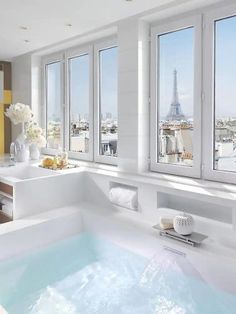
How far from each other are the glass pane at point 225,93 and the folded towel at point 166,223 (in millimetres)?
617

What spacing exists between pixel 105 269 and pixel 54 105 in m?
2.62

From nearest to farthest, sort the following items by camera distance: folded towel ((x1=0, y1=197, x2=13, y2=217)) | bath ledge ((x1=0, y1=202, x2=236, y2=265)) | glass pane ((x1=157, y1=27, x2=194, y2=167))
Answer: bath ledge ((x1=0, y1=202, x2=236, y2=265)) → glass pane ((x1=157, y1=27, x2=194, y2=167)) → folded towel ((x1=0, y1=197, x2=13, y2=217))

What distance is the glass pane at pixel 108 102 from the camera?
3.31 m

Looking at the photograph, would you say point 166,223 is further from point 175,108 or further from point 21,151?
point 21,151

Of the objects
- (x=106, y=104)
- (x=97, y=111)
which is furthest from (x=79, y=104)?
(x=106, y=104)

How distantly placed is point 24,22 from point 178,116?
1685 mm

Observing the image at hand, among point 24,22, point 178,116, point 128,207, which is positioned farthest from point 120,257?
point 24,22

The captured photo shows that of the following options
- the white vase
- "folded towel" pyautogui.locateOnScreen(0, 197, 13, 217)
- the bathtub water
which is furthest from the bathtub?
the white vase

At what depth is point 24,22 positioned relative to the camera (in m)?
2.87

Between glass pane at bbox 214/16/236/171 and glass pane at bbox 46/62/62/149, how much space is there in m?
2.25

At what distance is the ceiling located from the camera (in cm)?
242

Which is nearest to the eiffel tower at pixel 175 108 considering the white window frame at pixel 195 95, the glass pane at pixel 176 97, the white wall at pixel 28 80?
the glass pane at pixel 176 97

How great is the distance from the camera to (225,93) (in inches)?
94.3

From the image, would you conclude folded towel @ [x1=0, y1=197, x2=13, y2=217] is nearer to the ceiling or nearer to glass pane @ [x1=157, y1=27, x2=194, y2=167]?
glass pane @ [x1=157, y1=27, x2=194, y2=167]
